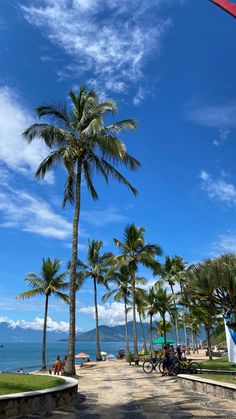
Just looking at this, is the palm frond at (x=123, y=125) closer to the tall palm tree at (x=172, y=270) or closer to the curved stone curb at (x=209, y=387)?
the curved stone curb at (x=209, y=387)

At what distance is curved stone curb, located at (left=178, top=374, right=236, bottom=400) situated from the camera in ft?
38.9

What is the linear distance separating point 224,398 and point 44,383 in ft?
18.1

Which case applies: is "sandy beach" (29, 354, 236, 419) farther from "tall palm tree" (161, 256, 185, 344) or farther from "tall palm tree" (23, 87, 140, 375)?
"tall palm tree" (161, 256, 185, 344)

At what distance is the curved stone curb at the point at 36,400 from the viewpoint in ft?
30.3

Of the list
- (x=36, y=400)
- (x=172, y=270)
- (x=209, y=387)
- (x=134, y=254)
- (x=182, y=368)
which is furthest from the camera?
(x=172, y=270)

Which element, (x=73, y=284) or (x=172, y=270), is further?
(x=172, y=270)

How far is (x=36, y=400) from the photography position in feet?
33.6

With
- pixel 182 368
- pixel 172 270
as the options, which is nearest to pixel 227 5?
pixel 182 368

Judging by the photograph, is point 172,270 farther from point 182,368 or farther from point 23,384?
point 23,384

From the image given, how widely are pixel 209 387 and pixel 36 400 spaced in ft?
20.2

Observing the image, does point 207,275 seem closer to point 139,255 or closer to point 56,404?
point 56,404

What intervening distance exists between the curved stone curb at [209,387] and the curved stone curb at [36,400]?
15.1 feet

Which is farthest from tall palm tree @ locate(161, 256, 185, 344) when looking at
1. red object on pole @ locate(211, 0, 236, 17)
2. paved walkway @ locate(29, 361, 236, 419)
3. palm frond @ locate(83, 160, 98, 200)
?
red object on pole @ locate(211, 0, 236, 17)

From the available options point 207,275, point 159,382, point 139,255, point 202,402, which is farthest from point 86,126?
point 139,255
